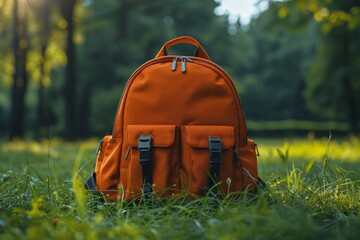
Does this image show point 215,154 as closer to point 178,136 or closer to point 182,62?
point 178,136

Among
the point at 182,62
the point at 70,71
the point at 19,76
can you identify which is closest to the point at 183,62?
the point at 182,62

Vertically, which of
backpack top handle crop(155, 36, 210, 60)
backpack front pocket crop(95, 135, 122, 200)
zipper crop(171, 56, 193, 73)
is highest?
backpack top handle crop(155, 36, 210, 60)

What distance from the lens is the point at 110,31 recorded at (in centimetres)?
2381

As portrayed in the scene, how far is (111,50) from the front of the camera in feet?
78.2

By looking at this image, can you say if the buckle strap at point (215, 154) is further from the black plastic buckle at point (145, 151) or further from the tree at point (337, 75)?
the tree at point (337, 75)

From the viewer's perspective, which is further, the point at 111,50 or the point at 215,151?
the point at 111,50

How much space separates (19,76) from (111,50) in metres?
10.1

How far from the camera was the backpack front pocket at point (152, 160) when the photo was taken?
8.80ft

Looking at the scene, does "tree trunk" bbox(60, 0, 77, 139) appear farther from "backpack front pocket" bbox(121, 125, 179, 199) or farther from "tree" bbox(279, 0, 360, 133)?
"backpack front pocket" bbox(121, 125, 179, 199)

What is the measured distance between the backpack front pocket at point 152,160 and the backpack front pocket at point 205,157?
0.23 ft

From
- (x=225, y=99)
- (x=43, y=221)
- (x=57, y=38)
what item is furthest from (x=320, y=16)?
(x=57, y=38)

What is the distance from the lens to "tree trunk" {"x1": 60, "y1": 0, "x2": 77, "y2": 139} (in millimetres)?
13805

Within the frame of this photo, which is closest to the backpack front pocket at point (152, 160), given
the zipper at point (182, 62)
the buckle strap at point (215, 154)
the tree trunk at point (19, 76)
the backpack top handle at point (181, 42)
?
the buckle strap at point (215, 154)

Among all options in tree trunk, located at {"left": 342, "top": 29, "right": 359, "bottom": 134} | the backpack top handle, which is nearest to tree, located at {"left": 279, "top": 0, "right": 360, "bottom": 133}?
tree trunk, located at {"left": 342, "top": 29, "right": 359, "bottom": 134}
